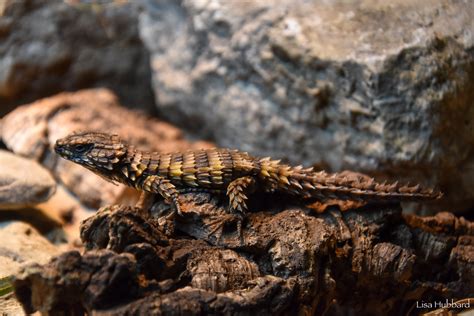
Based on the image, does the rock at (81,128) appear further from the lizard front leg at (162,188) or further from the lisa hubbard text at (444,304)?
the lisa hubbard text at (444,304)

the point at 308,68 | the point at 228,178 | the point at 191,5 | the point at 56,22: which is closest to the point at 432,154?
the point at 308,68

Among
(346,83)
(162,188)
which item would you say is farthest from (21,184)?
(346,83)

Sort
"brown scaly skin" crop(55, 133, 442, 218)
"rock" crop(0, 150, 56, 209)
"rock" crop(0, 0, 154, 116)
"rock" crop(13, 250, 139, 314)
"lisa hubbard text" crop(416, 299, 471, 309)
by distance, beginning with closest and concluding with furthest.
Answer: "rock" crop(13, 250, 139, 314)
"brown scaly skin" crop(55, 133, 442, 218)
"lisa hubbard text" crop(416, 299, 471, 309)
"rock" crop(0, 150, 56, 209)
"rock" crop(0, 0, 154, 116)

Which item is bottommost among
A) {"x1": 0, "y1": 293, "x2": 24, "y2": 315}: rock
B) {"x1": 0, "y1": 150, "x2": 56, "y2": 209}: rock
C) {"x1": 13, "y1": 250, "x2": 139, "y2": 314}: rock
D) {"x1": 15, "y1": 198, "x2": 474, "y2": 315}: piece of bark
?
{"x1": 0, "y1": 150, "x2": 56, "y2": 209}: rock

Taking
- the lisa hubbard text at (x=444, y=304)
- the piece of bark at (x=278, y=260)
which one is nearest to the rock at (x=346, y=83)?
the piece of bark at (x=278, y=260)

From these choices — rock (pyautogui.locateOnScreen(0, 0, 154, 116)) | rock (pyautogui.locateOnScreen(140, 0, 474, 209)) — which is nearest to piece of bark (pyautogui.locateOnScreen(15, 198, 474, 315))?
rock (pyautogui.locateOnScreen(140, 0, 474, 209))

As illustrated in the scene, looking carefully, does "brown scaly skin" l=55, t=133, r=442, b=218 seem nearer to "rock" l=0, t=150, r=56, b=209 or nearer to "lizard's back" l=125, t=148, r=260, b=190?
"lizard's back" l=125, t=148, r=260, b=190
